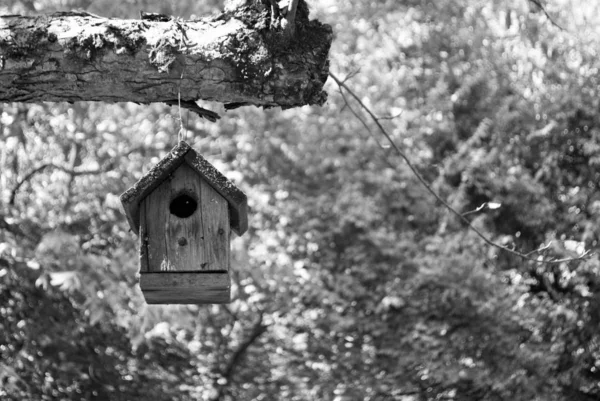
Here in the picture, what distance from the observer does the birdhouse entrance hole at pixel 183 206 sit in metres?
2.97

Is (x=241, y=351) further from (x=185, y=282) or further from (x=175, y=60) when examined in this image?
(x=175, y=60)

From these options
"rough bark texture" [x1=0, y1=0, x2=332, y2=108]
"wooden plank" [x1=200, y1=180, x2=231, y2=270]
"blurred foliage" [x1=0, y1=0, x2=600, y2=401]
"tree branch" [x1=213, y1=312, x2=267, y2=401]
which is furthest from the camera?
"tree branch" [x1=213, y1=312, x2=267, y2=401]

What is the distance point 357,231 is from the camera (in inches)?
260

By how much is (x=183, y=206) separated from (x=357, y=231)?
368 cm

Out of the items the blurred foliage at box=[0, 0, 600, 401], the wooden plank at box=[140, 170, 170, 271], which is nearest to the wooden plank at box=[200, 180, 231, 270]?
the wooden plank at box=[140, 170, 170, 271]

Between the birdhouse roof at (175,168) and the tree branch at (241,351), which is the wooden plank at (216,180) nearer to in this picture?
the birdhouse roof at (175,168)

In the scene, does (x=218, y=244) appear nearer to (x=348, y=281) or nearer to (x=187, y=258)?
(x=187, y=258)

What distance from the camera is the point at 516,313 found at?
5.54m

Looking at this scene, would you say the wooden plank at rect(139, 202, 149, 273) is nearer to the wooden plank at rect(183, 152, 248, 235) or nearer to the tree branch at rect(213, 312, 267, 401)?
the wooden plank at rect(183, 152, 248, 235)

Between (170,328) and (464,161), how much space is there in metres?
2.33

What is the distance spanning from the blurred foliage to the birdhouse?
1.55 meters

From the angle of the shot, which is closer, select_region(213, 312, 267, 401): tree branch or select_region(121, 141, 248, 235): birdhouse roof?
select_region(121, 141, 248, 235): birdhouse roof

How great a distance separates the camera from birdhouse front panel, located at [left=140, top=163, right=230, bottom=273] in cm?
286

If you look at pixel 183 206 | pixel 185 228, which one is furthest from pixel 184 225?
pixel 183 206
